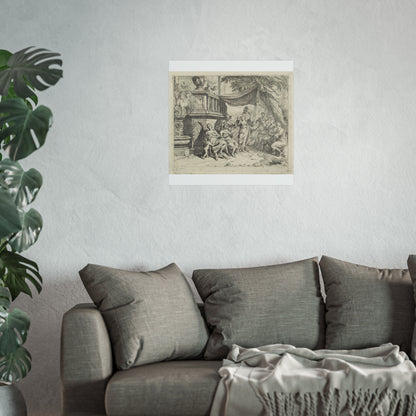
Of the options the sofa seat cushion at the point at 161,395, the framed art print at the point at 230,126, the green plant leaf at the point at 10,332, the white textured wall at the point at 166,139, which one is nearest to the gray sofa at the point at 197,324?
the sofa seat cushion at the point at 161,395

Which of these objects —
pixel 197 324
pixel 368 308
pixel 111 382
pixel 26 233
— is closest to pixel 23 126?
pixel 26 233

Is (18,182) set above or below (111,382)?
above

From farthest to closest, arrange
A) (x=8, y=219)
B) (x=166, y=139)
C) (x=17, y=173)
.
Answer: (x=166, y=139) < (x=17, y=173) < (x=8, y=219)

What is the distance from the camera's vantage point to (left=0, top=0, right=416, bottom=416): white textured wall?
11.2 ft

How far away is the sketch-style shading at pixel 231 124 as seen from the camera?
3.43 m

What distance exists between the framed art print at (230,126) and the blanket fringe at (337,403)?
56.1 inches

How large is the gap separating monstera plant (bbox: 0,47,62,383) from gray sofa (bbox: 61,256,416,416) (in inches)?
12.4

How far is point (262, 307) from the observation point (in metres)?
2.91

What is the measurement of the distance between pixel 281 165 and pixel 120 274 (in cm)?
121

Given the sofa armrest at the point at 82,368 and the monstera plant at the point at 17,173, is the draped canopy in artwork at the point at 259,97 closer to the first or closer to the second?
the monstera plant at the point at 17,173

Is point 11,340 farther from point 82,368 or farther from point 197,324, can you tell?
point 197,324

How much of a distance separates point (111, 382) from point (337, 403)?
0.95 metres

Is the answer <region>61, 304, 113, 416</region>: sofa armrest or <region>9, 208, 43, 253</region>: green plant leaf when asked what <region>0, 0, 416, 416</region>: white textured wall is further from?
<region>61, 304, 113, 416</region>: sofa armrest

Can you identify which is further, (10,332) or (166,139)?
(166,139)
